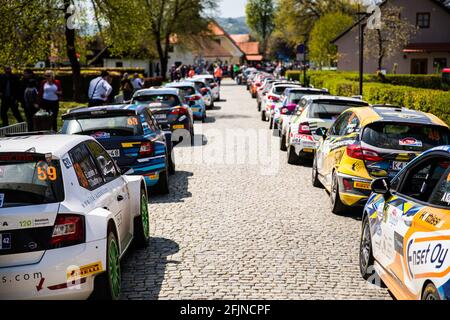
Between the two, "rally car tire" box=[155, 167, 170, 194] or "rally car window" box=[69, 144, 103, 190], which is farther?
"rally car tire" box=[155, 167, 170, 194]

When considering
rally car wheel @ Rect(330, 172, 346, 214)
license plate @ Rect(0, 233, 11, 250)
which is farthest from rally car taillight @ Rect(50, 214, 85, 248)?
rally car wheel @ Rect(330, 172, 346, 214)

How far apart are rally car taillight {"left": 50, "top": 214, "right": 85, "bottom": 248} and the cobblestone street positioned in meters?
1.20

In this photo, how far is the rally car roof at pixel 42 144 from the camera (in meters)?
5.84

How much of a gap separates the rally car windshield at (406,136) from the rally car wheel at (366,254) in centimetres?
259

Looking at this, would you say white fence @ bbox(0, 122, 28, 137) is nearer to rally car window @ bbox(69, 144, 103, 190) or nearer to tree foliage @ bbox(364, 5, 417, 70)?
rally car window @ bbox(69, 144, 103, 190)

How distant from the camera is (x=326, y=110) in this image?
50.4 feet

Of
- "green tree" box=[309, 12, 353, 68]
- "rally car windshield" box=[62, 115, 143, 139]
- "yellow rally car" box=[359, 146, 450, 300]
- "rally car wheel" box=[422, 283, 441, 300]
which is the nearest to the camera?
"rally car wheel" box=[422, 283, 441, 300]

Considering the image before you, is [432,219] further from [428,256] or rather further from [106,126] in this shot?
[106,126]

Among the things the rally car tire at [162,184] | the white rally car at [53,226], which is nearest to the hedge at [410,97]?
the rally car tire at [162,184]

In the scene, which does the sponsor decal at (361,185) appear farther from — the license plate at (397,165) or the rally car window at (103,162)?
the rally car window at (103,162)

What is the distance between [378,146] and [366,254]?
2.86 meters

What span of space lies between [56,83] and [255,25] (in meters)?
136

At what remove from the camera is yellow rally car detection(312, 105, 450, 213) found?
931 cm
